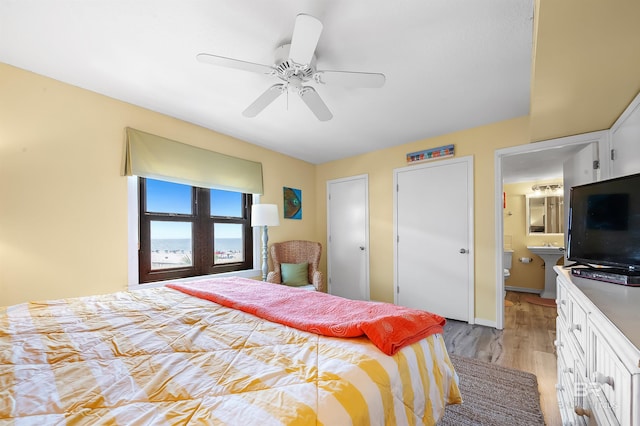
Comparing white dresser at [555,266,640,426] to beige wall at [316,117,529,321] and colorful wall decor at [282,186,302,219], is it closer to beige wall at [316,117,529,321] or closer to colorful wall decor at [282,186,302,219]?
beige wall at [316,117,529,321]

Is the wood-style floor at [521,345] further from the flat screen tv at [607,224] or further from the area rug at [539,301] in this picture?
the flat screen tv at [607,224]

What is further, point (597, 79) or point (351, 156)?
point (351, 156)

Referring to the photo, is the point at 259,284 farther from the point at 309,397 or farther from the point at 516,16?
the point at 516,16

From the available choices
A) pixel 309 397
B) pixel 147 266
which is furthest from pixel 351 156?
pixel 309 397

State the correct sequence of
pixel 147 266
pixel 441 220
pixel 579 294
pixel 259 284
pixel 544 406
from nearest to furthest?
pixel 579 294
pixel 544 406
pixel 259 284
pixel 147 266
pixel 441 220

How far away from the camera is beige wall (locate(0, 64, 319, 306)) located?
78.0 inches

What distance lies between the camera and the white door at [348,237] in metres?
4.16

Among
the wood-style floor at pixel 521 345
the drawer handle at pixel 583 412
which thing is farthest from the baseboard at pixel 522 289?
the drawer handle at pixel 583 412

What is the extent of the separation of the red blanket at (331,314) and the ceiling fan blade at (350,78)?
1.34 m

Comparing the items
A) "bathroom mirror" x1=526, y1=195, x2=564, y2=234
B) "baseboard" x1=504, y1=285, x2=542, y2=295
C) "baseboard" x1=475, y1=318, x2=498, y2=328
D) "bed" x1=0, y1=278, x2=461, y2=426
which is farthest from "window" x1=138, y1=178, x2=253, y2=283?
"bathroom mirror" x1=526, y1=195, x2=564, y2=234

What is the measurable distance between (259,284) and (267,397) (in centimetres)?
145

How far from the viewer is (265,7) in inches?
58.7

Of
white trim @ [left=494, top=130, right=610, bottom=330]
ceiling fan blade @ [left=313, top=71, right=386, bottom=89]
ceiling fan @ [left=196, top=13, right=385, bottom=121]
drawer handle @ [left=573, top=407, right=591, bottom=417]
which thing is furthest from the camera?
white trim @ [left=494, top=130, right=610, bottom=330]

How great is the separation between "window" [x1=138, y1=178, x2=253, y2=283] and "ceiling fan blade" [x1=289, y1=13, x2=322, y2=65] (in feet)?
7.05
